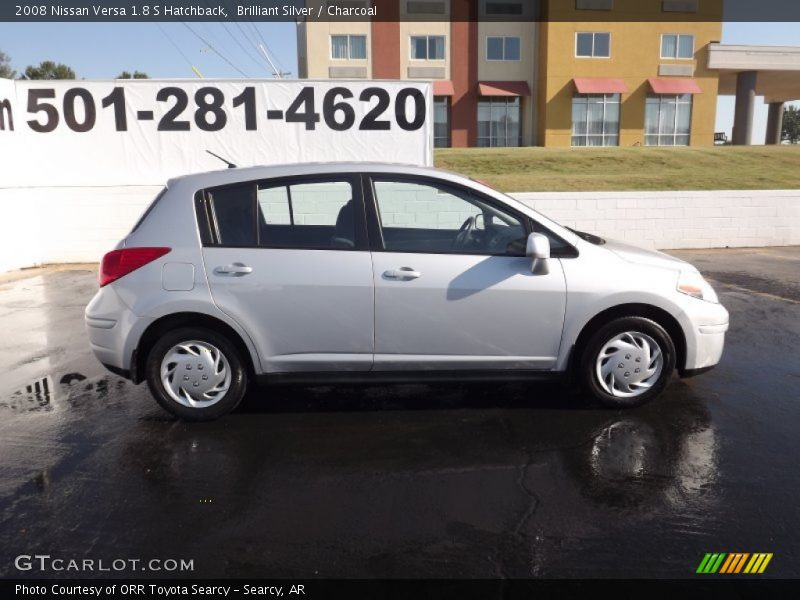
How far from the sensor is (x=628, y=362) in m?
4.54

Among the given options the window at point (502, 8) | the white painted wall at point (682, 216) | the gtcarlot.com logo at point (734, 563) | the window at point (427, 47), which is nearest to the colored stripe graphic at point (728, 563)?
the gtcarlot.com logo at point (734, 563)

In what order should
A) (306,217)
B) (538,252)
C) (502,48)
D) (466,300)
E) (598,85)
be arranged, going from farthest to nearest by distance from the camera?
(502,48)
(598,85)
(306,217)
(466,300)
(538,252)

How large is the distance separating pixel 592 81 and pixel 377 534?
1370 inches

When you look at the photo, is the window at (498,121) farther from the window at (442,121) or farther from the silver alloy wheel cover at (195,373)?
the silver alloy wheel cover at (195,373)

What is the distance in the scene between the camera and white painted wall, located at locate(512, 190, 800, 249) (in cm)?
1345

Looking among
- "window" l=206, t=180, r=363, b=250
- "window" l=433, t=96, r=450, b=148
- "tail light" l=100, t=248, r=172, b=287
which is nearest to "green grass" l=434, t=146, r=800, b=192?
"window" l=433, t=96, r=450, b=148

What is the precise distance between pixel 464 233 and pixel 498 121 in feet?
109

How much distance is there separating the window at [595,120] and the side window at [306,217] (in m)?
32.7

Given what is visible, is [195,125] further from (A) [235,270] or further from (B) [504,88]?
(B) [504,88]

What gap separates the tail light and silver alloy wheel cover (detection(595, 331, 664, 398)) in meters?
3.02

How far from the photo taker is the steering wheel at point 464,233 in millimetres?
4590

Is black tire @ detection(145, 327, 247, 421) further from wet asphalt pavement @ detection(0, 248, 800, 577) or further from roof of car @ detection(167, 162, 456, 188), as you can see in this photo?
roof of car @ detection(167, 162, 456, 188)

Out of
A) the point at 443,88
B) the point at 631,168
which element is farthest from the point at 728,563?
the point at 443,88

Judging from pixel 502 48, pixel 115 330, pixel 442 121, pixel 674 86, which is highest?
pixel 502 48
